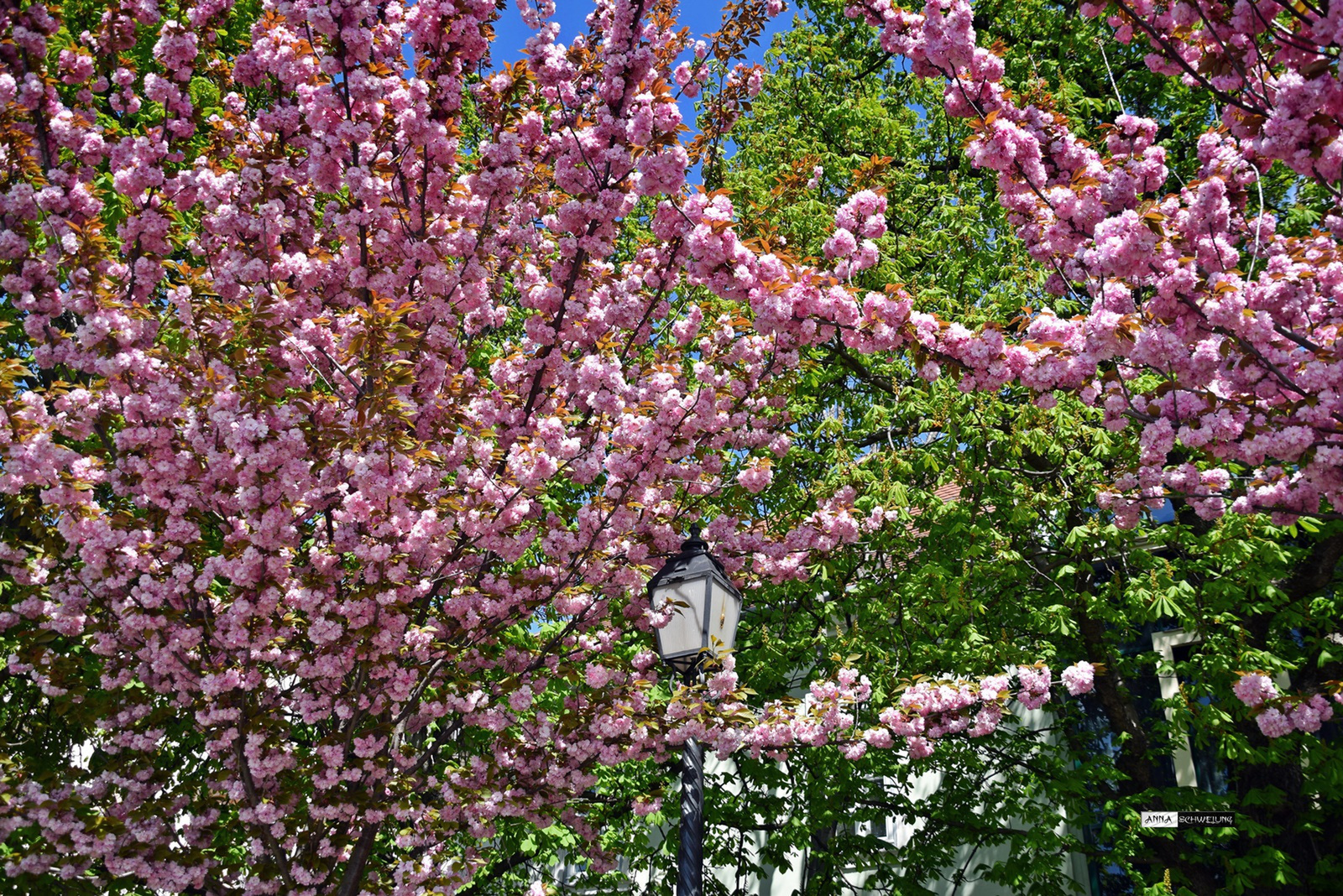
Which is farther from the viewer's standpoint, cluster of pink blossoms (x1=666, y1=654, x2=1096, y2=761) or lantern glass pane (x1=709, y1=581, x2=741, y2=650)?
cluster of pink blossoms (x1=666, y1=654, x2=1096, y2=761)

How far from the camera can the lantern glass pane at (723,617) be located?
19.6ft

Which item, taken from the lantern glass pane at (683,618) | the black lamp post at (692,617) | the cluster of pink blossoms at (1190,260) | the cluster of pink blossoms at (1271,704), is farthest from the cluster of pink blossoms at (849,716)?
the cluster of pink blossoms at (1190,260)

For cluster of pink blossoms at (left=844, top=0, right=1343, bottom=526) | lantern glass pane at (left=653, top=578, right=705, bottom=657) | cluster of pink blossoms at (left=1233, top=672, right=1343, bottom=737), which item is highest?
cluster of pink blossoms at (left=844, top=0, right=1343, bottom=526)

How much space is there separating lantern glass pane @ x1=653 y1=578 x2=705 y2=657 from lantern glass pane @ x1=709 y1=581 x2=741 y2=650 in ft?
0.30

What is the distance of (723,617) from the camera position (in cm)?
607

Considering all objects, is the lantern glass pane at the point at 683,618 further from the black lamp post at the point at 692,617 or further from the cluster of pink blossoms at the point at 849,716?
the cluster of pink blossoms at the point at 849,716

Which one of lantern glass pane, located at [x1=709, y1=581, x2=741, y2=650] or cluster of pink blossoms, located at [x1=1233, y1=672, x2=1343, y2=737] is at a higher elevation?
lantern glass pane, located at [x1=709, y1=581, x2=741, y2=650]

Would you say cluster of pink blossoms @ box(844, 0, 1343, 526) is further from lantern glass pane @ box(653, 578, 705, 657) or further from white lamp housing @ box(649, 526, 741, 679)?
lantern glass pane @ box(653, 578, 705, 657)

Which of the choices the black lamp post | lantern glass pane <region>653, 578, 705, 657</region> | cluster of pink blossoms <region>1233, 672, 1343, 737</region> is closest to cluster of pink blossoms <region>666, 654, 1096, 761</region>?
the black lamp post

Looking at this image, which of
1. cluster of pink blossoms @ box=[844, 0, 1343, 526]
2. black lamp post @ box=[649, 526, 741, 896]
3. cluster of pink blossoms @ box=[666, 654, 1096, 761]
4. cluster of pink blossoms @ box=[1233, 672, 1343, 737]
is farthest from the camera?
cluster of pink blossoms @ box=[666, 654, 1096, 761]

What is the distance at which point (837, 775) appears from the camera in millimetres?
9484

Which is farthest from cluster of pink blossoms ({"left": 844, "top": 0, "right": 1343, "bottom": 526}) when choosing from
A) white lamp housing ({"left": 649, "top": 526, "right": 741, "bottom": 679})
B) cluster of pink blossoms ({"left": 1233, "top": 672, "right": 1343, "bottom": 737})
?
white lamp housing ({"left": 649, "top": 526, "right": 741, "bottom": 679})

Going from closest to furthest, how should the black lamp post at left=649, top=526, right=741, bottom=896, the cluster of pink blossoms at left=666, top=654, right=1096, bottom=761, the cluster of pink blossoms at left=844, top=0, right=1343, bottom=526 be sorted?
the cluster of pink blossoms at left=844, top=0, right=1343, bottom=526, the black lamp post at left=649, top=526, right=741, bottom=896, the cluster of pink blossoms at left=666, top=654, right=1096, bottom=761

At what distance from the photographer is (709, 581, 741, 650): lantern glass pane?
598cm
